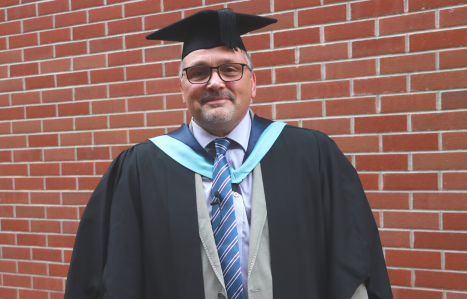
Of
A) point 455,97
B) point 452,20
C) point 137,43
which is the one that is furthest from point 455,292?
point 137,43

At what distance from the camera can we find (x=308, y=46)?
244 cm

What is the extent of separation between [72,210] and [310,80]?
2.01 m

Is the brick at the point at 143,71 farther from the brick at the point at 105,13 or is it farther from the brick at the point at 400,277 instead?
the brick at the point at 400,277

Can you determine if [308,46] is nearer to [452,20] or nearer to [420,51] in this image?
[420,51]

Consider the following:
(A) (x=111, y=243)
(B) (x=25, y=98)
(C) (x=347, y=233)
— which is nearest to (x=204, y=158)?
(A) (x=111, y=243)

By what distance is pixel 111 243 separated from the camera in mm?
1704

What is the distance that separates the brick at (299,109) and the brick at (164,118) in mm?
697

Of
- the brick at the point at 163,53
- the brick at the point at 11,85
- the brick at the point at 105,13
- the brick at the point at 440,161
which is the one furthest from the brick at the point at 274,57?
the brick at the point at 11,85

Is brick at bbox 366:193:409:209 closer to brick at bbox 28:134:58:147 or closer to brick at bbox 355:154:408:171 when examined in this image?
brick at bbox 355:154:408:171

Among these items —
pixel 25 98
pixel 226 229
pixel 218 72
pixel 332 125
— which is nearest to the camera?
pixel 226 229

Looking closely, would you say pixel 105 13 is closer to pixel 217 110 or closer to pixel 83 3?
pixel 83 3

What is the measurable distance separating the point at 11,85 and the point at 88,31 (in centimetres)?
83

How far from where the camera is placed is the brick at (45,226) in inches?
117

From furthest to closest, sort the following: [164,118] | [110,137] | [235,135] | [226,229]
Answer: [110,137] → [164,118] → [235,135] → [226,229]
